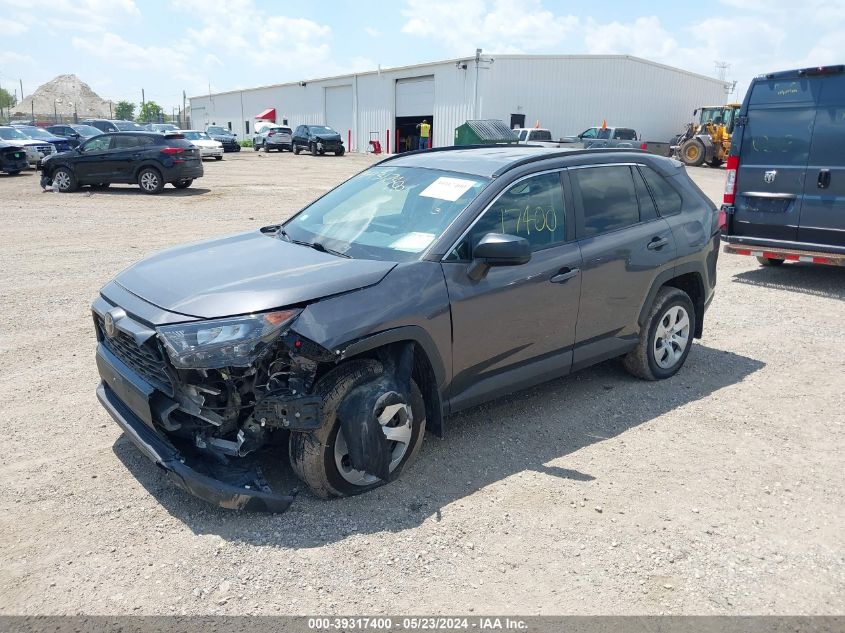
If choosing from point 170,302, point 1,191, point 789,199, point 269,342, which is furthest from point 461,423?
point 1,191

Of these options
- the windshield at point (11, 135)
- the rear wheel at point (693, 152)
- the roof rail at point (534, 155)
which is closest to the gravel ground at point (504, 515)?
the roof rail at point (534, 155)

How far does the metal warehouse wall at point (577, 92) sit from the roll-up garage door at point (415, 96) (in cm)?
567

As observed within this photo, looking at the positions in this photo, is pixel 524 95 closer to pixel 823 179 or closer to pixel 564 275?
pixel 823 179

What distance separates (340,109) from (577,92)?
20.5 m

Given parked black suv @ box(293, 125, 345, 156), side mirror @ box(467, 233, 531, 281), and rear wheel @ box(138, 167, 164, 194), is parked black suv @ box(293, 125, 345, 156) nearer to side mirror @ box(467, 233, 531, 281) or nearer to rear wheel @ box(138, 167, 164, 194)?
rear wheel @ box(138, 167, 164, 194)

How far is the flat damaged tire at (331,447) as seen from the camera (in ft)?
10.8

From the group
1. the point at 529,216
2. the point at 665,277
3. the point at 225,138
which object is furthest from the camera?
the point at 225,138

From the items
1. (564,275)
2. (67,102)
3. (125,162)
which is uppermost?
(67,102)

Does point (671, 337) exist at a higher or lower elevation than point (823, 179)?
lower

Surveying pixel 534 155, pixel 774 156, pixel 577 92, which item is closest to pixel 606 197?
pixel 534 155

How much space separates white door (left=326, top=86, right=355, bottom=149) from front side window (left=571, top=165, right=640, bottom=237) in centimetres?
Result: 4753

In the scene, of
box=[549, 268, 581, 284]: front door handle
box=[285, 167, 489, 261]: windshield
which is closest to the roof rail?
box=[285, 167, 489, 261]: windshield

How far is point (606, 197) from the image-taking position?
4.70 m

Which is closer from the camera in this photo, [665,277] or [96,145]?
[665,277]
